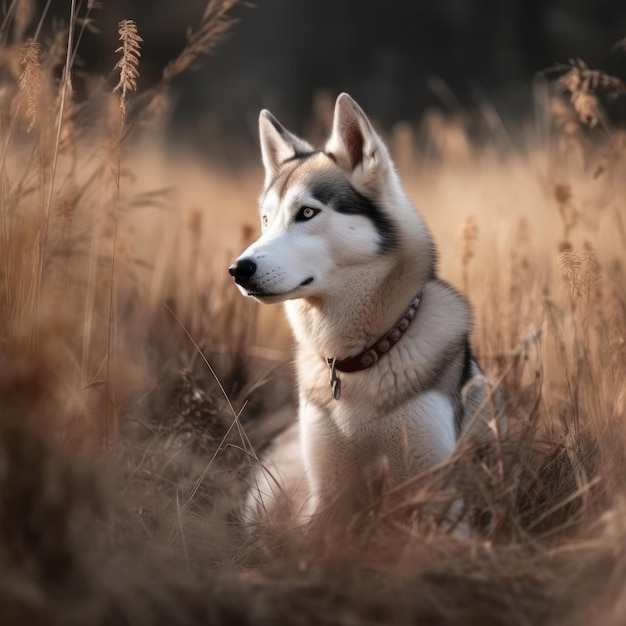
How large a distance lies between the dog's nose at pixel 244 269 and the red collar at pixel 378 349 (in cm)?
53

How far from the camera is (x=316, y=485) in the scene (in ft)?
10.5

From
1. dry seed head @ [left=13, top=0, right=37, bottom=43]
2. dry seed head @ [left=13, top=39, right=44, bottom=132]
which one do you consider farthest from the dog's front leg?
dry seed head @ [left=13, top=0, right=37, bottom=43]

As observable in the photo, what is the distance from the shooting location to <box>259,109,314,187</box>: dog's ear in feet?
12.4

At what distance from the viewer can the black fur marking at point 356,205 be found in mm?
3236

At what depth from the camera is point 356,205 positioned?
128 inches

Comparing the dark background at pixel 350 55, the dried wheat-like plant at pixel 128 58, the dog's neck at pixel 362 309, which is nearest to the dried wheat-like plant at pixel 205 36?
the dried wheat-like plant at pixel 128 58

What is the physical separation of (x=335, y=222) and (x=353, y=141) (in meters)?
0.38


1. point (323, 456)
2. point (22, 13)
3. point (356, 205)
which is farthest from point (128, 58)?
point (323, 456)

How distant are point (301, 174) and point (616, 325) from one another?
133cm

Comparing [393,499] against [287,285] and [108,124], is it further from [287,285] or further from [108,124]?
[108,124]

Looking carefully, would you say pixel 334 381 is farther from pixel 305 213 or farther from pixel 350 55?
pixel 350 55

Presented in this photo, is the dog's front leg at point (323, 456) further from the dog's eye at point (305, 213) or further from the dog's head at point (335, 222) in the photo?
the dog's eye at point (305, 213)

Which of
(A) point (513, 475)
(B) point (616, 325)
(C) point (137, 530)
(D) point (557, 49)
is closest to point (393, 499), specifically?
(A) point (513, 475)

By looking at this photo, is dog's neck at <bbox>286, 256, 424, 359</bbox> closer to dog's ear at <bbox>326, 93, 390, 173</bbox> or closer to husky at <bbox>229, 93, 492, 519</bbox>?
husky at <bbox>229, 93, 492, 519</bbox>
